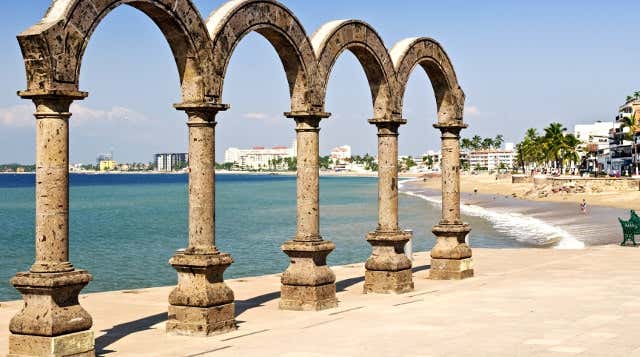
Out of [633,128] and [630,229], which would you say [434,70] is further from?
[633,128]

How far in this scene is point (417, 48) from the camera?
1741cm

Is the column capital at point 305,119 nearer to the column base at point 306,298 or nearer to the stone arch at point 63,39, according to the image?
the column base at point 306,298

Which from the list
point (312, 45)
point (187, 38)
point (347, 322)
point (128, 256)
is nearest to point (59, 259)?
point (187, 38)

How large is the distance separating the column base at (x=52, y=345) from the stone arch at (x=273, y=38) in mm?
4077

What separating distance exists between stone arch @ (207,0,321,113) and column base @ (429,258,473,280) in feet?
18.4

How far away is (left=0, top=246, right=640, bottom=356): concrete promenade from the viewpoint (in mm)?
10281

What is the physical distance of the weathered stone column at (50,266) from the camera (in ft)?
31.0

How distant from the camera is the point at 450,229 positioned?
18234 mm

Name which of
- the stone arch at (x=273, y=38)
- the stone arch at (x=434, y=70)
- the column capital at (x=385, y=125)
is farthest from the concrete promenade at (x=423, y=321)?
the stone arch at (x=434, y=70)

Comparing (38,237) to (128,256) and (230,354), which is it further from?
(128,256)

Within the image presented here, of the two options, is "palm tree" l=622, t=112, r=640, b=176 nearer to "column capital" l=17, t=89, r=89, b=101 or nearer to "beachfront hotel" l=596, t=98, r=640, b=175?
"beachfront hotel" l=596, t=98, r=640, b=175

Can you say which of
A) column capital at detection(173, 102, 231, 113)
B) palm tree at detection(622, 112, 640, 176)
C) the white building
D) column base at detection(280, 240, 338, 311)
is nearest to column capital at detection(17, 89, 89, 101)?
column capital at detection(173, 102, 231, 113)

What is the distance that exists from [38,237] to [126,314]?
458 cm

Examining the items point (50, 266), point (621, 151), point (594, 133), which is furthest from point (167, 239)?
point (594, 133)
